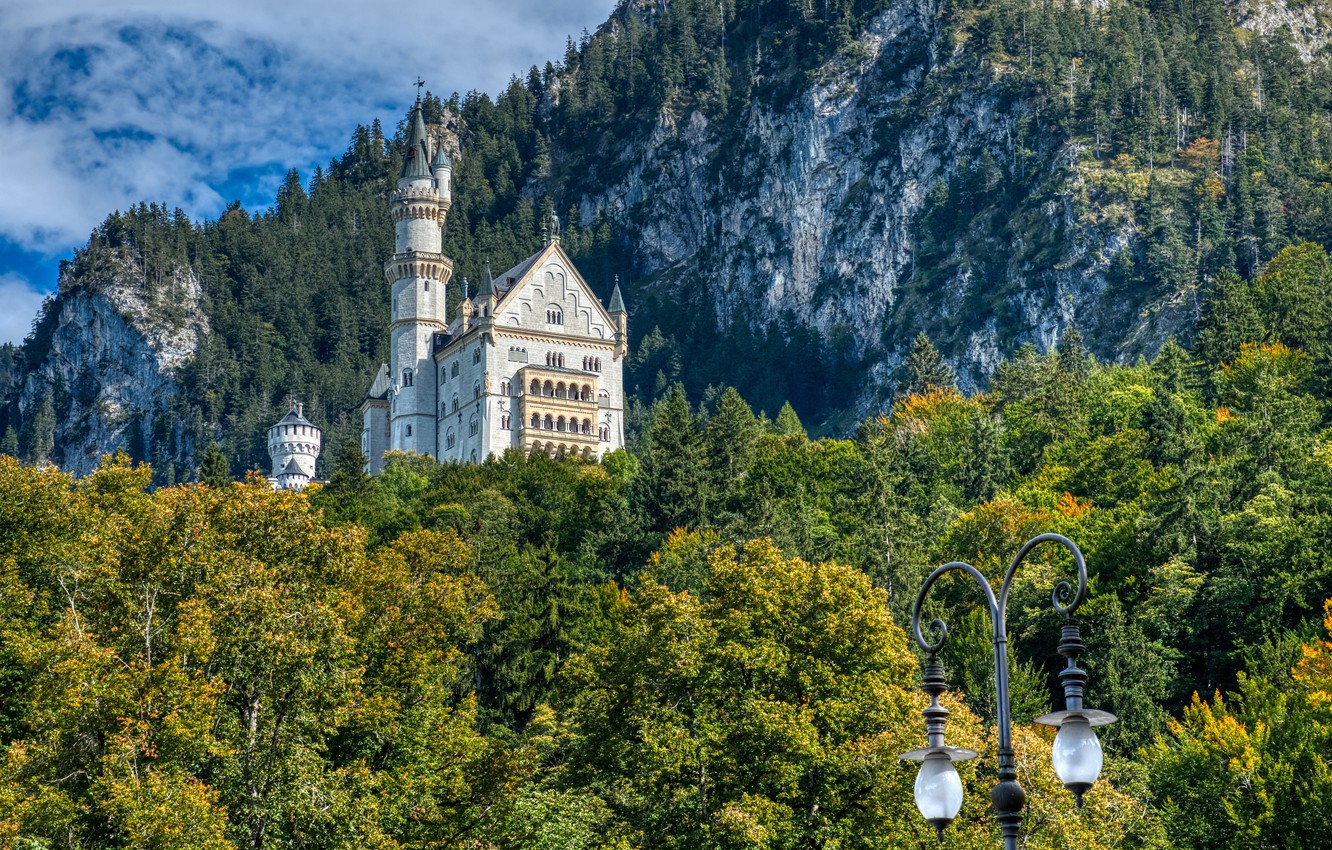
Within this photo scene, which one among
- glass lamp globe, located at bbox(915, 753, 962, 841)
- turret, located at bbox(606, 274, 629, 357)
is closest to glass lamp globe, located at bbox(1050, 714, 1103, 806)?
glass lamp globe, located at bbox(915, 753, 962, 841)

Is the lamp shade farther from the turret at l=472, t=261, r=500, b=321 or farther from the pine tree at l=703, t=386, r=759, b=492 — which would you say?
the turret at l=472, t=261, r=500, b=321

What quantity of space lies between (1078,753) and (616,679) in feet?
96.4

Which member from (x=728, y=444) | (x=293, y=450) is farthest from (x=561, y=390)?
(x=293, y=450)

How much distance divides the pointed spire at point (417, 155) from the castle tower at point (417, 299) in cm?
8

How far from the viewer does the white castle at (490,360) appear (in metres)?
127

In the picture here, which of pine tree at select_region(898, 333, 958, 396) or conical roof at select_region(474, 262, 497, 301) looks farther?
pine tree at select_region(898, 333, 958, 396)

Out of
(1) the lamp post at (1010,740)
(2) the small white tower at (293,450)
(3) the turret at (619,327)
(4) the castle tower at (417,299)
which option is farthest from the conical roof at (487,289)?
(1) the lamp post at (1010,740)

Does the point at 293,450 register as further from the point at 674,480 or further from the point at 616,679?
the point at 616,679

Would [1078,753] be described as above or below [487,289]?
below

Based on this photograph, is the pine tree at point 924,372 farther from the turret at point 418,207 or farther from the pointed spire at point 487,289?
the turret at point 418,207

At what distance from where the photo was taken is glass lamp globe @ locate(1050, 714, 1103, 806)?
1884 centimetres

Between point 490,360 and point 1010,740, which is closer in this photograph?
point 1010,740

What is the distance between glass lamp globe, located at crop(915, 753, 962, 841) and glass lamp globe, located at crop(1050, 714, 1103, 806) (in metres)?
1.23

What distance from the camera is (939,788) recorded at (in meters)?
19.7
